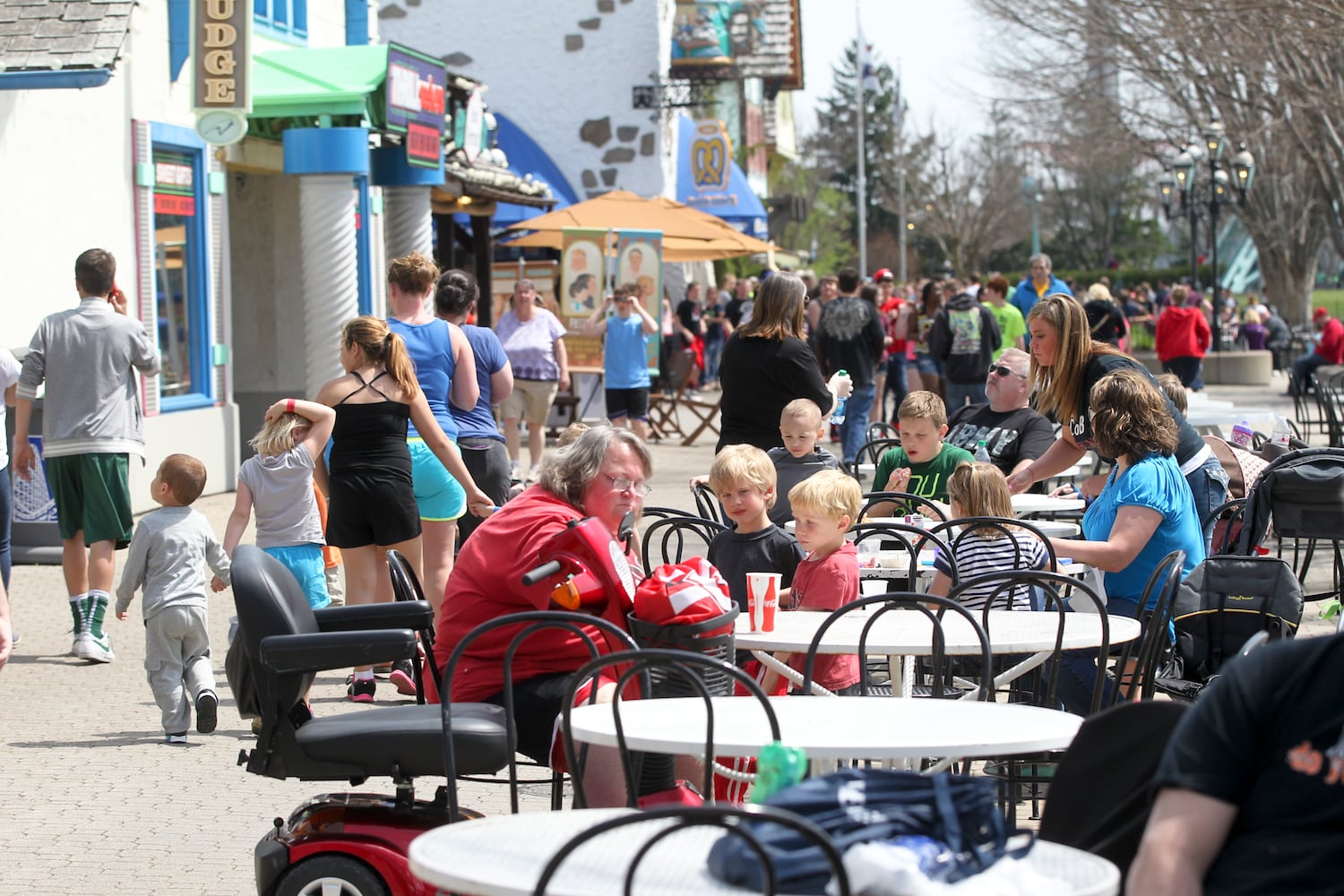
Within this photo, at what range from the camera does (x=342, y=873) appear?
163 inches

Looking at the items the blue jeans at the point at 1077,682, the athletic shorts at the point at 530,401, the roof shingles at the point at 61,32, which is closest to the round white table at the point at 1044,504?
the blue jeans at the point at 1077,682

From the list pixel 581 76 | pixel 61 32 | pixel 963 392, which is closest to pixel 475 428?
pixel 61 32

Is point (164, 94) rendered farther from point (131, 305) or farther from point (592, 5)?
point (592, 5)

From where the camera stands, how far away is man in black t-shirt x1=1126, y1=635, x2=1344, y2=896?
265 centimetres

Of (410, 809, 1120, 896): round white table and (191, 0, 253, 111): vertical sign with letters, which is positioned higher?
(191, 0, 253, 111): vertical sign with letters

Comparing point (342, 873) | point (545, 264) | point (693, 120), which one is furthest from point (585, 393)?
point (342, 873)

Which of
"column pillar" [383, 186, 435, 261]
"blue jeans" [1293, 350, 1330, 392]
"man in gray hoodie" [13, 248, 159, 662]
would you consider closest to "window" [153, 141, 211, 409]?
"column pillar" [383, 186, 435, 261]

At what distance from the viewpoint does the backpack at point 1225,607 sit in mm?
5410

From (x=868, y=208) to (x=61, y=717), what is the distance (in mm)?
76501

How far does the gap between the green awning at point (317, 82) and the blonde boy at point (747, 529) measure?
8.99 m

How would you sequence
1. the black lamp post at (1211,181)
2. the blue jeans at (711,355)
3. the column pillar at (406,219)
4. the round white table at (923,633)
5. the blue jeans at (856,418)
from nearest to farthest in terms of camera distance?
the round white table at (923,633), the blue jeans at (856,418), the column pillar at (406,219), the blue jeans at (711,355), the black lamp post at (1211,181)

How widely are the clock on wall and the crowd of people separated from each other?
377 centimetres

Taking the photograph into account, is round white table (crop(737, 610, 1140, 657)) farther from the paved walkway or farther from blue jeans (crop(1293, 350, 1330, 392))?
blue jeans (crop(1293, 350, 1330, 392))

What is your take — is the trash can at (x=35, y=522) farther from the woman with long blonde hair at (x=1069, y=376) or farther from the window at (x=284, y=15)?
the woman with long blonde hair at (x=1069, y=376)
